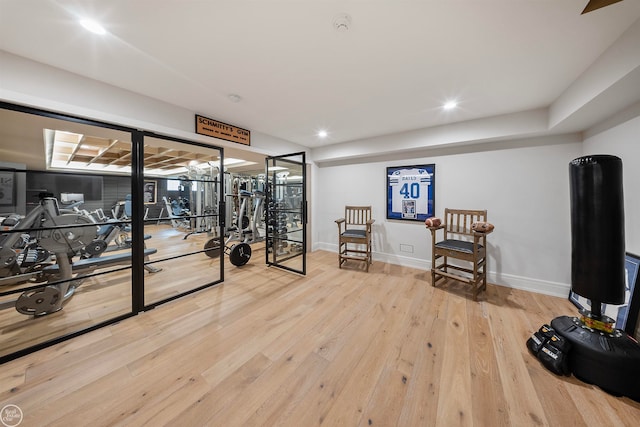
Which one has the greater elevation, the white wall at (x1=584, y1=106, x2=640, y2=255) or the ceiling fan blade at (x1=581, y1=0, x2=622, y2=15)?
the ceiling fan blade at (x1=581, y1=0, x2=622, y2=15)

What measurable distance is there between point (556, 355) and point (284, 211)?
3.42 metres

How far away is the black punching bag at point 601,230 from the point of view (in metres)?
1.44

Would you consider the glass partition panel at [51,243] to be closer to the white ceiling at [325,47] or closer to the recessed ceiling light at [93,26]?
the white ceiling at [325,47]

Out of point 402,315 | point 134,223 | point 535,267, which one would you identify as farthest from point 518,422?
point 134,223

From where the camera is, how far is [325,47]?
1.54 metres

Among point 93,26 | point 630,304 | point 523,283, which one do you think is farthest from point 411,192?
point 93,26

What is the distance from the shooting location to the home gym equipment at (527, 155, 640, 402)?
1327mm

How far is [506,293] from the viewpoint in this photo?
2.68 metres

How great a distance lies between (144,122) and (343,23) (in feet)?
7.25

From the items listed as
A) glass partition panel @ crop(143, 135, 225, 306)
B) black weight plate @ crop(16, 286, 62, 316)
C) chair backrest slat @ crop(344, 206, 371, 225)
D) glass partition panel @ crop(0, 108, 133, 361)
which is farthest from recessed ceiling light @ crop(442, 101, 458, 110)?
black weight plate @ crop(16, 286, 62, 316)

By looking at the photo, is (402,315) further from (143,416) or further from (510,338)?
(143,416)

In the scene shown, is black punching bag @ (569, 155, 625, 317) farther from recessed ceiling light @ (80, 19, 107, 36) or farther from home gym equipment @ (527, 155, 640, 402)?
recessed ceiling light @ (80, 19, 107, 36)

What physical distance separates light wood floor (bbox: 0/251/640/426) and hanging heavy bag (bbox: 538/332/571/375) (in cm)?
6

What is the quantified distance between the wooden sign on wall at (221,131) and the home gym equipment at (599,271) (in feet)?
11.7
